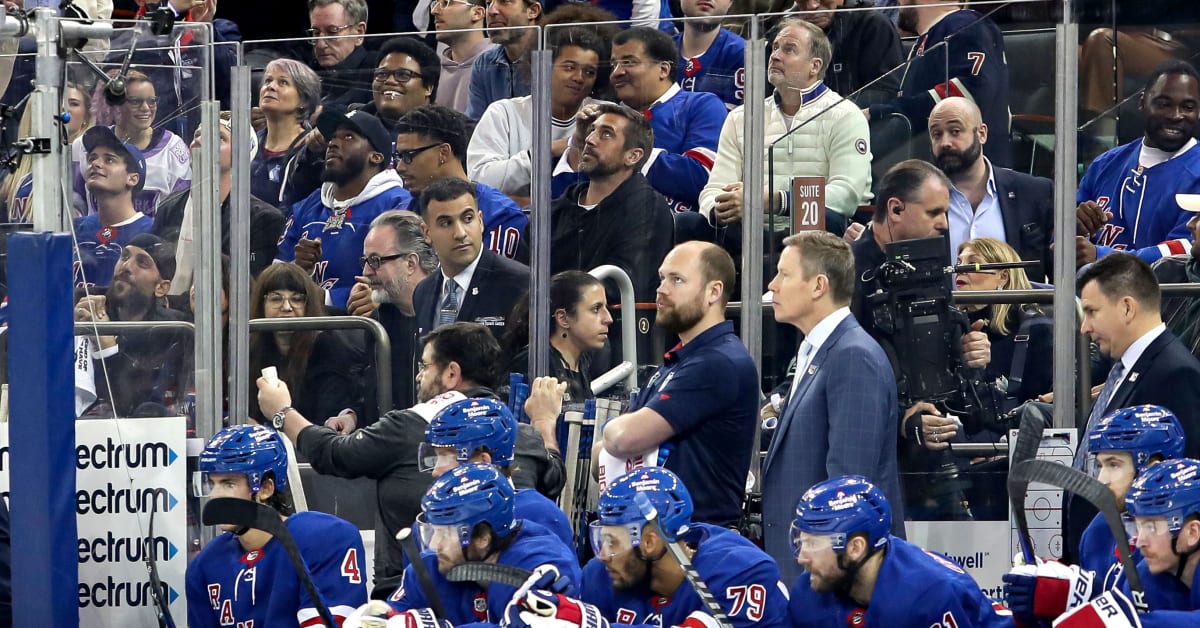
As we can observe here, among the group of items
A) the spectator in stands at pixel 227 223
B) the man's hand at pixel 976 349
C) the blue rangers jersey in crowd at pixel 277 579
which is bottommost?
the blue rangers jersey in crowd at pixel 277 579

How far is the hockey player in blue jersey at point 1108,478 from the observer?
5.30 metres

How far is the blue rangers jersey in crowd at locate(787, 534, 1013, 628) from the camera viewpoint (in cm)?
532

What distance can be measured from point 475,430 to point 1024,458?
5.90ft

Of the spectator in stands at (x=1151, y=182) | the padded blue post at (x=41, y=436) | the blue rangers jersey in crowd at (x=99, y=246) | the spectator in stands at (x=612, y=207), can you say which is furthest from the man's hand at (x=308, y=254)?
the spectator in stands at (x=1151, y=182)

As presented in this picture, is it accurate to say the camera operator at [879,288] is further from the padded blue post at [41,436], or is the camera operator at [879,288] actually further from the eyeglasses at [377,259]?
the padded blue post at [41,436]

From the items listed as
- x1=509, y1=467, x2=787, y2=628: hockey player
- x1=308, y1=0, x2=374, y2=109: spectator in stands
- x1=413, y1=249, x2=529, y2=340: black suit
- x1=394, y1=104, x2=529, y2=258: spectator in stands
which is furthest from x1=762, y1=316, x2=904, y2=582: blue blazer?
x1=308, y1=0, x2=374, y2=109: spectator in stands

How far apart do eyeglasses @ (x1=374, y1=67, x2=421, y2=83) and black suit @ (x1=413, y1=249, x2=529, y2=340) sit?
705mm

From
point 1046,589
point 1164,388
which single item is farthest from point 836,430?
point 1164,388

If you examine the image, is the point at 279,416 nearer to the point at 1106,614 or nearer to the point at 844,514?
the point at 844,514

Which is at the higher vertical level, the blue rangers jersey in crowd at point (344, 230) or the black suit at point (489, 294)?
the blue rangers jersey in crowd at point (344, 230)

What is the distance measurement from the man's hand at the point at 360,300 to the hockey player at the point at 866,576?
86.1 inches

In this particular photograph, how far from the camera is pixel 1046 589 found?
5.27 meters

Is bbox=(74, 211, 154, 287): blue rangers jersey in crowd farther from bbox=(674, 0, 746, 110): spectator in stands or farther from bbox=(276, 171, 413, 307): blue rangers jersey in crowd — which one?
bbox=(674, 0, 746, 110): spectator in stands

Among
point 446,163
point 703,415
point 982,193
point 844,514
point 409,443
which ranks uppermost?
point 446,163
